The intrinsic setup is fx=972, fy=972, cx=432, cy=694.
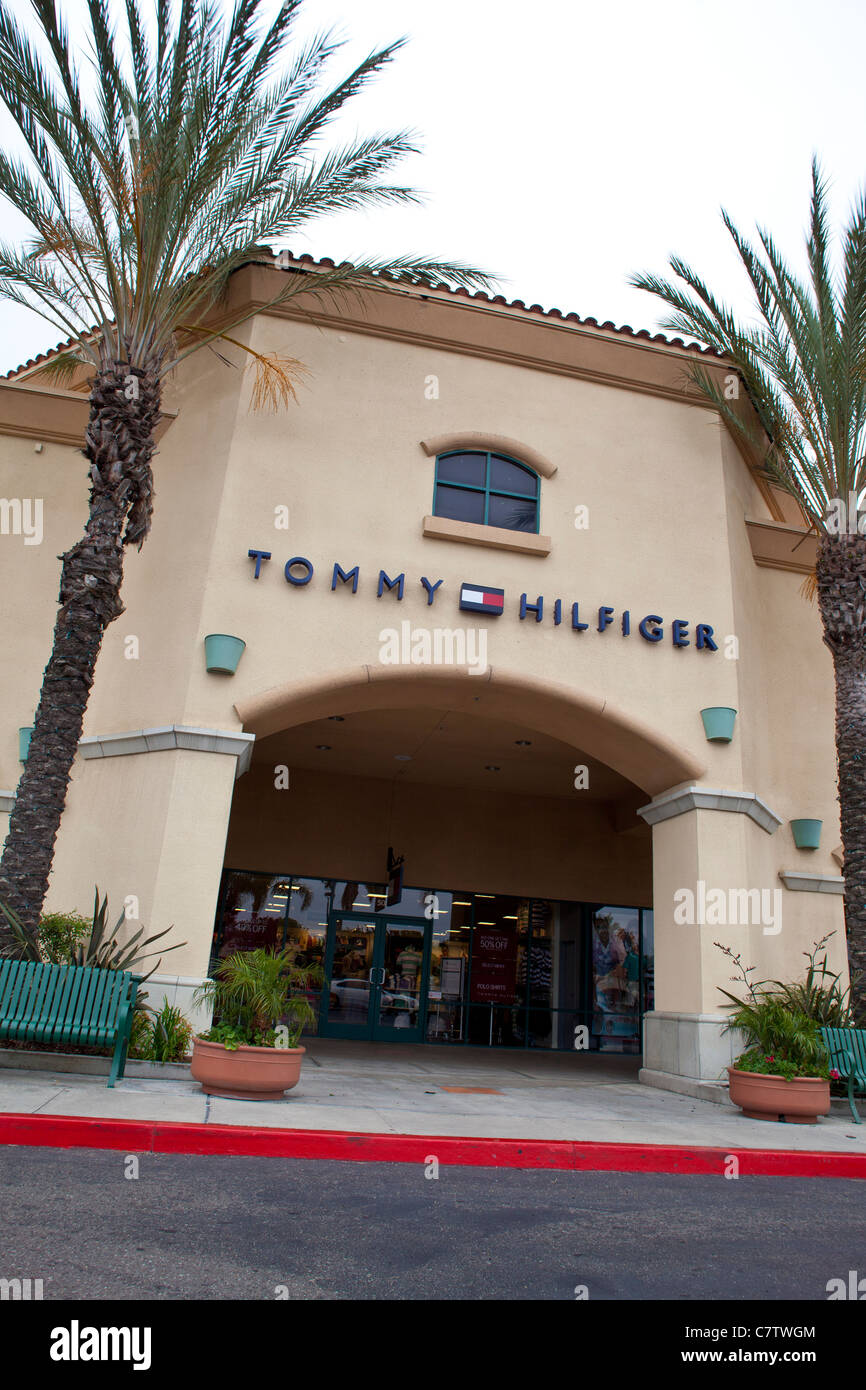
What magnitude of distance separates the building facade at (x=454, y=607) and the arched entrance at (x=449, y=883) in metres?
1.53

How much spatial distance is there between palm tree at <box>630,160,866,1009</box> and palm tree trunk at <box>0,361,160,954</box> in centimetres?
795

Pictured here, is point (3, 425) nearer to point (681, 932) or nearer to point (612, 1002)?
point (681, 932)

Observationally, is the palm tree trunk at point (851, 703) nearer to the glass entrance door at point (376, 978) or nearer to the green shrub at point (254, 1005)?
the green shrub at point (254, 1005)

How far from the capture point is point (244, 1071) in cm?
884

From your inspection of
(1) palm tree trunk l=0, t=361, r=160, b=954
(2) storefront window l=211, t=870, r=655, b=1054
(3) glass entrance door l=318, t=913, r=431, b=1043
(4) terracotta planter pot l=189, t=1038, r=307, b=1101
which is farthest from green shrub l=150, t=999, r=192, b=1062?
(3) glass entrance door l=318, t=913, r=431, b=1043

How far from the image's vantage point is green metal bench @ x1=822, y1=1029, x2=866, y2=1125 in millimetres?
10641

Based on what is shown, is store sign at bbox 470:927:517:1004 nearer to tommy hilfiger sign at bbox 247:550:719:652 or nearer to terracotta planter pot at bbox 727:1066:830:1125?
tommy hilfiger sign at bbox 247:550:719:652

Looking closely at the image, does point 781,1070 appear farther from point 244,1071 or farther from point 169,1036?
point 169,1036

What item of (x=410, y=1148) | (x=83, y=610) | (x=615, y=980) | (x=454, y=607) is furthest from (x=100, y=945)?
(x=615, y=980)

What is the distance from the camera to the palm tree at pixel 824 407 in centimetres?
1275

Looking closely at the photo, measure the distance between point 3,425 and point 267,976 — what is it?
30.5ft

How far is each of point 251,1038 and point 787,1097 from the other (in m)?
5.50

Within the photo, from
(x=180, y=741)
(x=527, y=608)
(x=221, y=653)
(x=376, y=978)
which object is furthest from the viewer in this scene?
(x=376, y=978)

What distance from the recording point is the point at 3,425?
Answer: 45.6 feet
